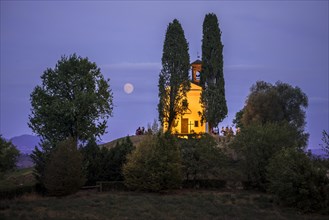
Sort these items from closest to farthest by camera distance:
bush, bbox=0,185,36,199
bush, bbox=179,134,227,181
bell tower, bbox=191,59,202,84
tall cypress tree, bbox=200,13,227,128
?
bush, bbox=0,185,36,199, bush, bbox=179,134,227,181, tall cypress tree, bbox=200,13,227,128, bell tower, bbox=191,59,202,84

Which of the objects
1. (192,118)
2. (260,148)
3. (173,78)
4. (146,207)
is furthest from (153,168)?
(192,118)

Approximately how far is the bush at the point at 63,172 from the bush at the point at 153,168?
186 inches

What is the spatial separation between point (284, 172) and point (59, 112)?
23.6 meters

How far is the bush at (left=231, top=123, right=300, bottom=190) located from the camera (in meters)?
40.8

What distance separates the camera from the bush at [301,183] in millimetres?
31578

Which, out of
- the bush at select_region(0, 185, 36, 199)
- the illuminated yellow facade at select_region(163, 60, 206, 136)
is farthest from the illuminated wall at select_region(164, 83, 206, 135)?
the bush at select_region(0, 185, 36, 199)

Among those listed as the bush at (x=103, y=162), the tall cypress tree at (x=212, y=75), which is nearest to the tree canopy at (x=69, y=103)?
the bush at (x=103, y=162)

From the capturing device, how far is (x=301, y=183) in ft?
105

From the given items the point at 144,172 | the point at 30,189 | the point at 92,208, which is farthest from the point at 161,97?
the point at 92,208

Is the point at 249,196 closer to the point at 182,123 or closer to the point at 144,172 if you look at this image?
the point at 144,172

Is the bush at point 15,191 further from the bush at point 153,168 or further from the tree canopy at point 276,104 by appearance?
the tree canopy at point 276,104

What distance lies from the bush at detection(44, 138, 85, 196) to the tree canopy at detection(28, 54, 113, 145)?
9788 millimetres

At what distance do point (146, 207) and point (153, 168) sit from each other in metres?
7.53

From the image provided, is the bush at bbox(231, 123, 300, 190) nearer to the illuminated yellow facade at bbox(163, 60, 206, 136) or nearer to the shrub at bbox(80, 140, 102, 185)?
the shrub at bbox(80, 140, 102, 185)
